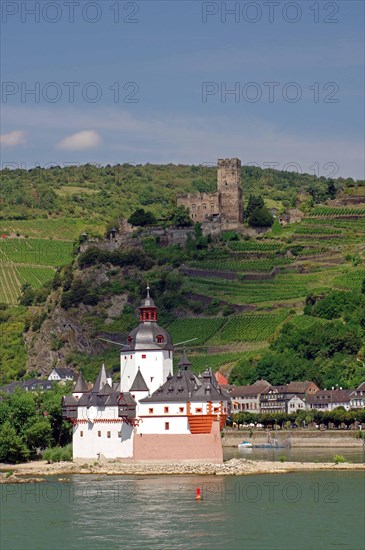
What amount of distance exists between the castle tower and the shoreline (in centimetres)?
7648

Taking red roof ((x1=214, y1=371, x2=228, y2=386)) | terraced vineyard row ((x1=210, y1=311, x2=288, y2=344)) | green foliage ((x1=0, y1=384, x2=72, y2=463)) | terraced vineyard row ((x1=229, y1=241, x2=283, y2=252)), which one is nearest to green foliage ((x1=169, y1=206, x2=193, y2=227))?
terraced vineyard row ((x1=229, y1=241, x2=283, y2=252))

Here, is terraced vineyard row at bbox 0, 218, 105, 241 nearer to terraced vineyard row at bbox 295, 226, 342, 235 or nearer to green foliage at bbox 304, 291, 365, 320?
terraced vineyard row at bbox 295, 226, 342, 235

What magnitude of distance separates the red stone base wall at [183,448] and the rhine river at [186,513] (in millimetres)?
2972

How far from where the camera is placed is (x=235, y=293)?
130 m

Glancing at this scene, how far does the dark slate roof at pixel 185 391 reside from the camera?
69.2 metres

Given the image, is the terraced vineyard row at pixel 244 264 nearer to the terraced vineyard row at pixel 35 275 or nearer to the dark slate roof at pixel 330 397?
the dark slate roof at pixel 330 397

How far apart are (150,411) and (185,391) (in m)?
2.00

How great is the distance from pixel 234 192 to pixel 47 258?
90.3ft

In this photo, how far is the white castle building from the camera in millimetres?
68938

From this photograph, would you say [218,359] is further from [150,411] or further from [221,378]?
[150,411]

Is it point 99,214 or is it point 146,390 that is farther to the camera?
point 99,214

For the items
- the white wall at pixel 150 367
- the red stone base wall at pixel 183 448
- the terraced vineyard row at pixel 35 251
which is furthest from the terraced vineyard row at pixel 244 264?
the red stone base wall at pixel 183 448

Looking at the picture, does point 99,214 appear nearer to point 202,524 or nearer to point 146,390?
point 146,390

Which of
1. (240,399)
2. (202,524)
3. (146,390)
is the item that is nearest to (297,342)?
(240,399)
